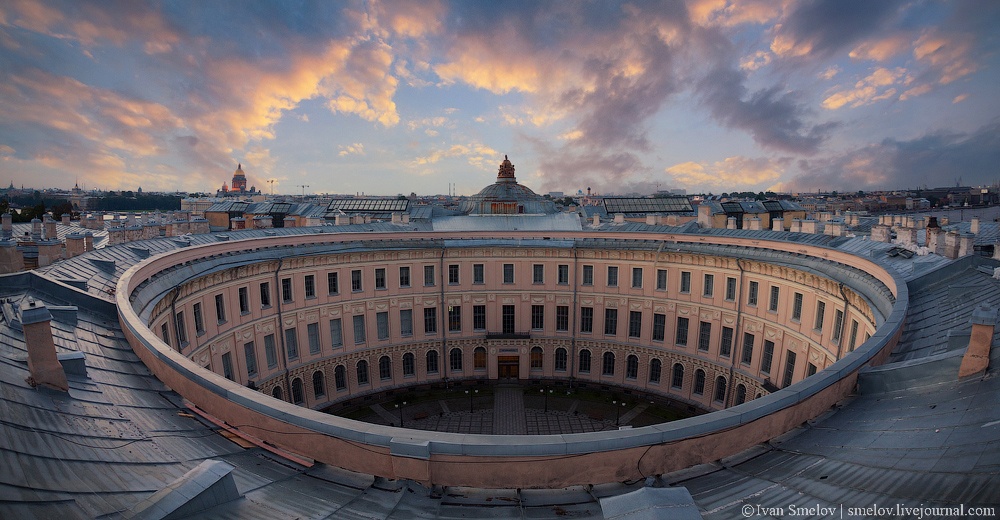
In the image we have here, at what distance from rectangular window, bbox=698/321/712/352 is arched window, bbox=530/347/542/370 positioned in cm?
1267

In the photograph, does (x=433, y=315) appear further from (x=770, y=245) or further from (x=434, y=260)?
(x=770, y=245)

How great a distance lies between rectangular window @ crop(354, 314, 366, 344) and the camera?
130ft

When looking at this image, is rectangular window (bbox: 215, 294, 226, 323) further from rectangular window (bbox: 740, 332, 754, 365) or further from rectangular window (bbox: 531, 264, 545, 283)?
rectangular window (bbox: 740, 332, 754, 365)

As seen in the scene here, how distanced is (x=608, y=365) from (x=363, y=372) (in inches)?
779

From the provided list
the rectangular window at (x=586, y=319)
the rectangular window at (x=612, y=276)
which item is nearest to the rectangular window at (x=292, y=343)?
the rectangular window at (x=586, y=319)

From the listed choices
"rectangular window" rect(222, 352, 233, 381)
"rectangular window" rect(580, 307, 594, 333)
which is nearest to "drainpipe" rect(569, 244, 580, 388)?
"rectangular window" rect(580, 307, 594, 333)

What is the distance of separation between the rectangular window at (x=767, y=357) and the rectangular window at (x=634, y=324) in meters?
9.27

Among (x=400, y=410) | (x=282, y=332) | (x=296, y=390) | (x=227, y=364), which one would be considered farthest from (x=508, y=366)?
(x=227, y=364)

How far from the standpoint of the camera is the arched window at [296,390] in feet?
119

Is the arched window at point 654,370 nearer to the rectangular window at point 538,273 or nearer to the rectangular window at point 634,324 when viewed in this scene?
the rectangular window at point 634,324

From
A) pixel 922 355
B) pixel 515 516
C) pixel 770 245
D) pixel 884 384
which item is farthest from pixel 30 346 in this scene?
pixel 770 245

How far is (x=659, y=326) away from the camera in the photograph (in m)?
40.1

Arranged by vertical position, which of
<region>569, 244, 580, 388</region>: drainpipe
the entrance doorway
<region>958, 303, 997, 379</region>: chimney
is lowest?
the entrance doorway

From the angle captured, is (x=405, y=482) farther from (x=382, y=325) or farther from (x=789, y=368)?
(x=382, y=325)
